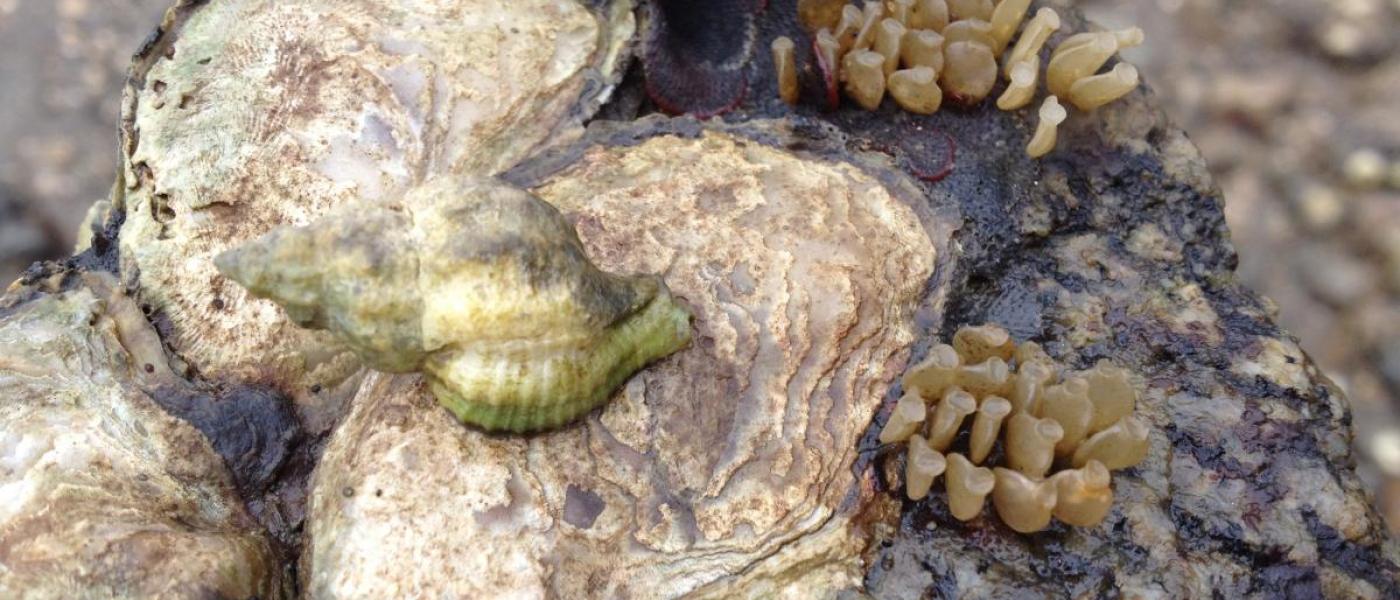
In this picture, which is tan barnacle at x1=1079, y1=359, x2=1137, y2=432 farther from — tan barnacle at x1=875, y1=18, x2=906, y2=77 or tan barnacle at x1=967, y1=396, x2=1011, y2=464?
tan barnacle at x1=875, y1=18, x2=906, y2=77

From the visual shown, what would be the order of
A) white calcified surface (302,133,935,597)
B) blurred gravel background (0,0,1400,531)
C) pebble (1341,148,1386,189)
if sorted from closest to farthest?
white calcified surface (302,133,935,597) → blurred gravel background (0,0,1400,531) → pebble (1341,148,1386,189)

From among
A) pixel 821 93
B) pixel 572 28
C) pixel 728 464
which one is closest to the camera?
pixel 728 464

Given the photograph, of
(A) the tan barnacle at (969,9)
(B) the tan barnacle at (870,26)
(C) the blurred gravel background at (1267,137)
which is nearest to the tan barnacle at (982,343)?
(B) the tan barnacle at (870,26)

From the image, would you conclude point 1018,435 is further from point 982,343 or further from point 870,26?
point 870,26

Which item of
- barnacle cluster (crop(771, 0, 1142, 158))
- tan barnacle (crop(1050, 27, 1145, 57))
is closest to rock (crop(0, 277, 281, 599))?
barnacle cluster (crop(771, 0, 1142, 158))

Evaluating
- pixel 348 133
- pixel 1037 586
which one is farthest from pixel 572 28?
pixel 1037 586

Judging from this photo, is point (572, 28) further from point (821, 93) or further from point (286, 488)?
point (286, 488)

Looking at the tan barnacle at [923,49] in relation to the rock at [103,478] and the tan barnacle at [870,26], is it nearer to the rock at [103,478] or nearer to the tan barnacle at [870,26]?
the tan barnacle at [870,26]
